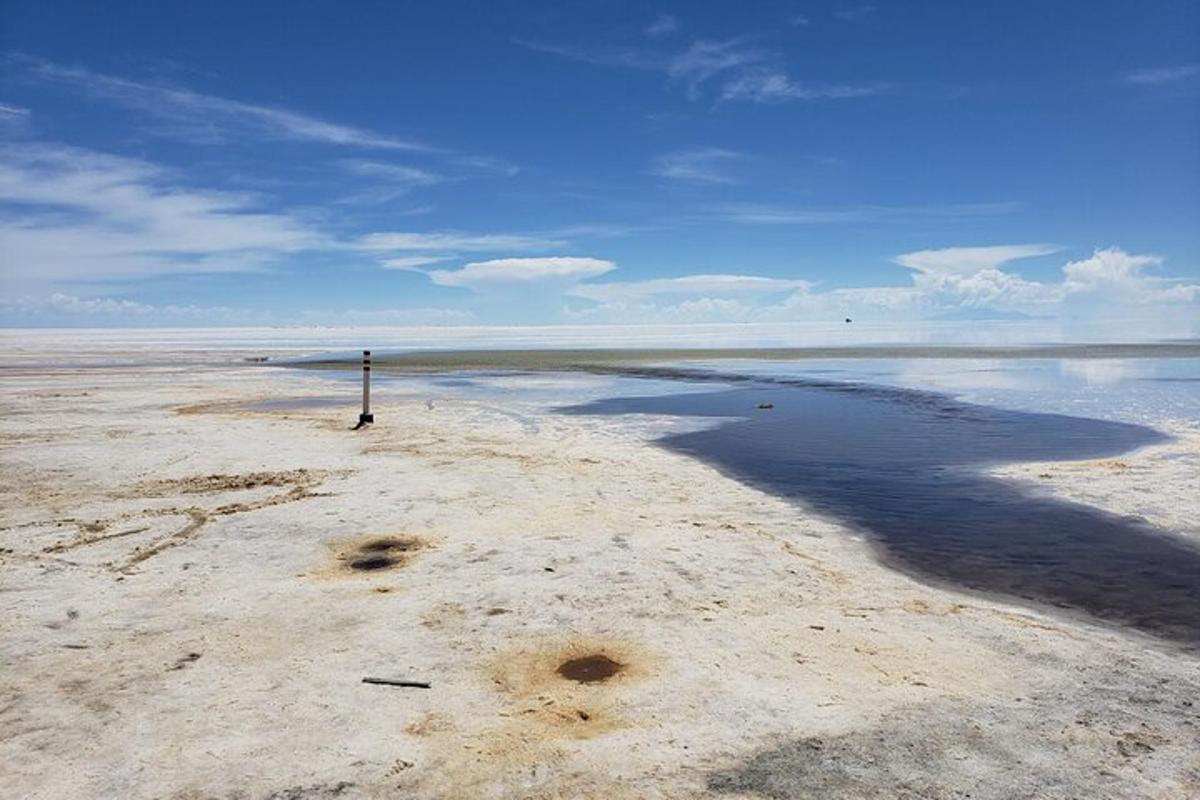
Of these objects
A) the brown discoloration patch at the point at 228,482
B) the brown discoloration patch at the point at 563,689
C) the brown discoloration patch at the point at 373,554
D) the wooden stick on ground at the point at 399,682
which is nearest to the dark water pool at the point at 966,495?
the brown discoloration patch at the point at 563,689

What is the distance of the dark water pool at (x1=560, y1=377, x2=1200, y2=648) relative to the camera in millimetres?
7711

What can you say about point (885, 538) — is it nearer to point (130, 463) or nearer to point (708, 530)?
point (708, 530)

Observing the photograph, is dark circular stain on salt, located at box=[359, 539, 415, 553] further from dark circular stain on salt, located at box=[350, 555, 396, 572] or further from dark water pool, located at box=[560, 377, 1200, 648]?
dark water pool, located at box=[560, 377, 1200, 648]

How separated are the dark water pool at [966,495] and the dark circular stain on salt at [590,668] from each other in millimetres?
3985

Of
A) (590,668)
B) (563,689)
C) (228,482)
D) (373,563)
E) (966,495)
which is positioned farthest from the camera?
(228,482)

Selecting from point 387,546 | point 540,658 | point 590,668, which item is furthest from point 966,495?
point 387,546

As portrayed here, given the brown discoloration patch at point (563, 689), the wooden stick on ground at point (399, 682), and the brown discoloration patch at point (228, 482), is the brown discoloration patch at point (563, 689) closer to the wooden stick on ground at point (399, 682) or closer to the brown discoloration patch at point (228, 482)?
the wooden stick on ground at point (399, 682)

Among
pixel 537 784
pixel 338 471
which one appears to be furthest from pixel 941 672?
pixel 338 471

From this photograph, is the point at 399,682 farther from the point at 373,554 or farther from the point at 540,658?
the point at 373,554

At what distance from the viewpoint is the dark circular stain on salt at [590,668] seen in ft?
18.5

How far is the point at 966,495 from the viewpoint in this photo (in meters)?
11.8

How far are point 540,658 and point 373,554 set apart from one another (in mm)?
3537

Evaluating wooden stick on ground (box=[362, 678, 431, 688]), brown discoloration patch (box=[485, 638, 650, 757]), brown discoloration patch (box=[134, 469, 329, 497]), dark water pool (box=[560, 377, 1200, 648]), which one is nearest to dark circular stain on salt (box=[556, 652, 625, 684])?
brown discoloration patch (box=[485, 638, 650, 757])

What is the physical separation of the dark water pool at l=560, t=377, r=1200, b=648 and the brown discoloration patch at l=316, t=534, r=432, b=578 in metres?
5.46
